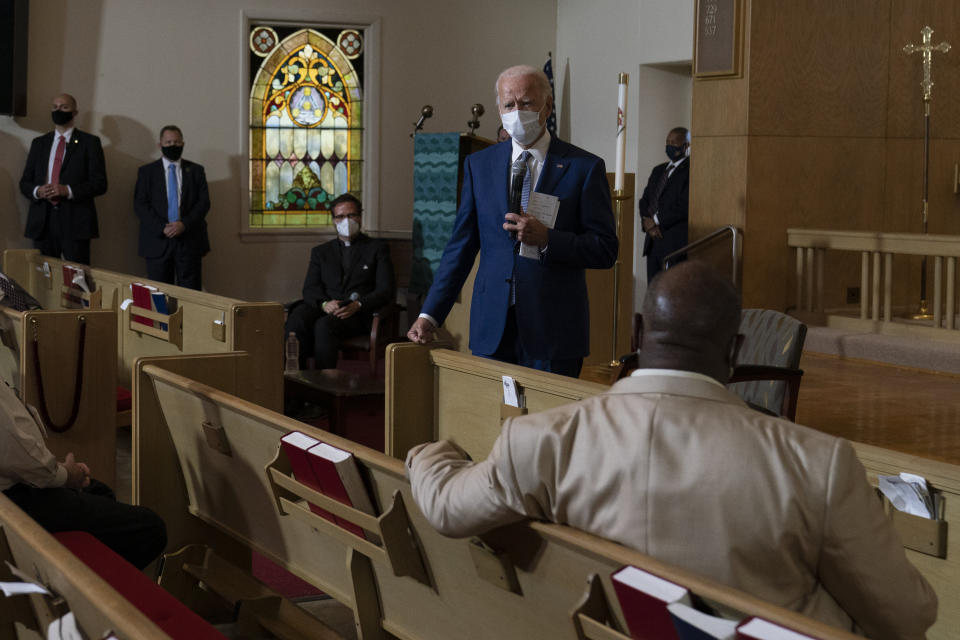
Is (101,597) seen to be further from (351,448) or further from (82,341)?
(82,341)

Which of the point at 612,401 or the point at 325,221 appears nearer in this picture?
the point at 612,401

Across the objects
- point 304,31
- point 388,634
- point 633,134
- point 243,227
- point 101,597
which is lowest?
point 388,634

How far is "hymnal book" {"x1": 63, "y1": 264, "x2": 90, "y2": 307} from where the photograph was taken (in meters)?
6.27

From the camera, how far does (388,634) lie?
8.60ft

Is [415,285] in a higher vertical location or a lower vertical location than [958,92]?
lower

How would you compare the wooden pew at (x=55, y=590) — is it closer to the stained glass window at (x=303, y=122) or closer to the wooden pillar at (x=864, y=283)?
the wooden pillar at (x=864, y=283)

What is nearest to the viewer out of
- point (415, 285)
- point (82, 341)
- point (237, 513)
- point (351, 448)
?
point (351, 448)

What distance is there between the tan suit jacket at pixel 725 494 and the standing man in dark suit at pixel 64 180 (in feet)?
26.5

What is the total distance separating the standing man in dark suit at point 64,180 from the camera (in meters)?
9.02

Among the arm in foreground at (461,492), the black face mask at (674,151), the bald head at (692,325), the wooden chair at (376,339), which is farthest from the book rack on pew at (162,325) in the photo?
the black face mask at (674,151)

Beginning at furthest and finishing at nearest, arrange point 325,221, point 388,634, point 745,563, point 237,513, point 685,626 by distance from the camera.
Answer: point 325,221 < point 237,513 < point 388,634 < point 745,563 < point 685,626

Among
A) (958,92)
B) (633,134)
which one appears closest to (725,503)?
(958,92)

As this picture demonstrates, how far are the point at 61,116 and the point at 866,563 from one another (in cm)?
857

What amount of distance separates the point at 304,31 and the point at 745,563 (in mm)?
9402
